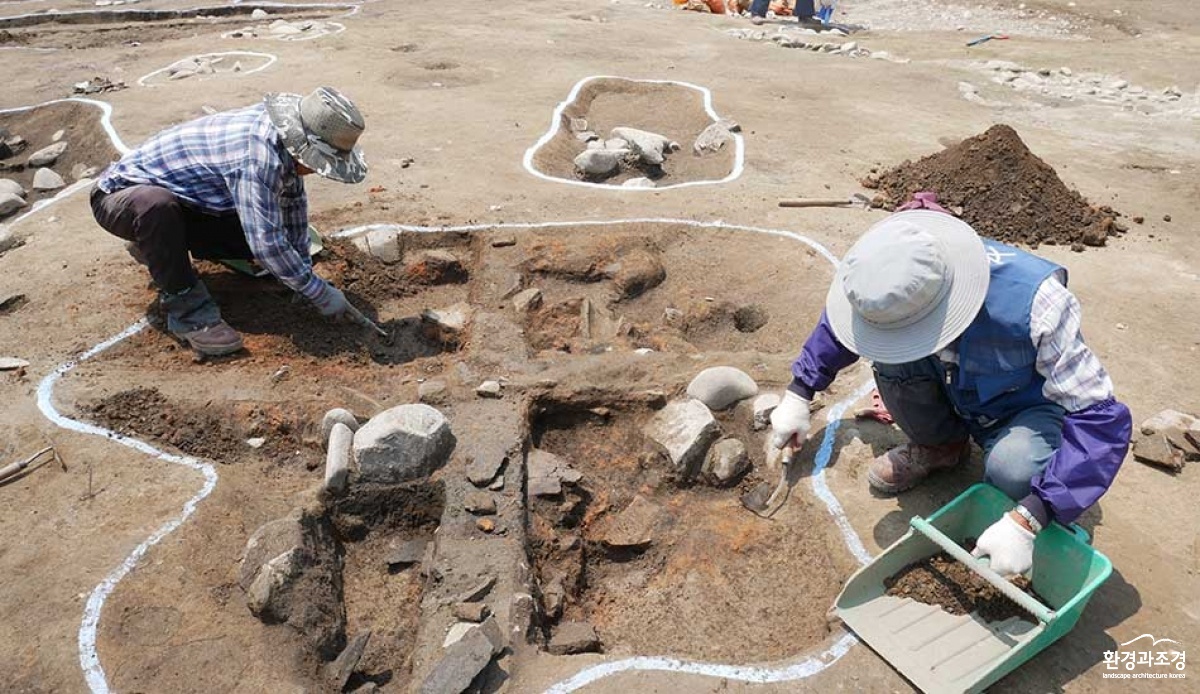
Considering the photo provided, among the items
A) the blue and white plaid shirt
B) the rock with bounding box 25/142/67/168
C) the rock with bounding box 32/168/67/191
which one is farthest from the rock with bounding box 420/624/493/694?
the rock with bounding box 25/142/67/168

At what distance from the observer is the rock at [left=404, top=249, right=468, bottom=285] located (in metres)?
5.26

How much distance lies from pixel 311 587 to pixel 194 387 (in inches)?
58.3

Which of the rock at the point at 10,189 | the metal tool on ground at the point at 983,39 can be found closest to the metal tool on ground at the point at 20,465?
the rock at the point at 10,189

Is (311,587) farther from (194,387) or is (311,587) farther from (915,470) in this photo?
(915,470)

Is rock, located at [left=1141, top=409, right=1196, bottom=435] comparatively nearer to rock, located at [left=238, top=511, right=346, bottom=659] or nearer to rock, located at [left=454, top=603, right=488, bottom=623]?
rock, located at [left=454, top=603, right=488, bottom=623]

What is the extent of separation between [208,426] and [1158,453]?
169 inches

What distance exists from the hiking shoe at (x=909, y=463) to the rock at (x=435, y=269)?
3.04 metres

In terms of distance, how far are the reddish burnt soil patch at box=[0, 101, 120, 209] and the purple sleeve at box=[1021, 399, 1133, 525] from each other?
24.2 feet

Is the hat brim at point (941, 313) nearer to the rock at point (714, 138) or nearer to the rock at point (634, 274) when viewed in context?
the rock at point (634, 274)

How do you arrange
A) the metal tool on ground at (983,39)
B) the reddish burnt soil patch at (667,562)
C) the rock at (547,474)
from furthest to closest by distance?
the metal tool on ground at (983,39), the rock at (547,474), the reddish burnt soil patch at (667,562)

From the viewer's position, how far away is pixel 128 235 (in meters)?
4.21

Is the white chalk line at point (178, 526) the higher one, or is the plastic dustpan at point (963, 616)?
the plastic dustpan at point (963, 616)

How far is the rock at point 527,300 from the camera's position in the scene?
4.89m

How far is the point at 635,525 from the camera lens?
11.7ft
